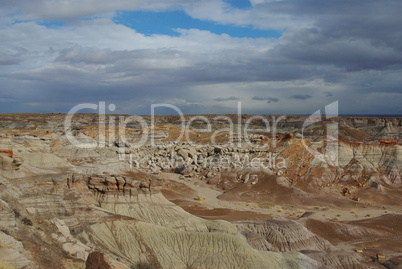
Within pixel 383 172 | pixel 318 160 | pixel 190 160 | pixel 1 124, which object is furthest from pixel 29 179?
pixel 1 124

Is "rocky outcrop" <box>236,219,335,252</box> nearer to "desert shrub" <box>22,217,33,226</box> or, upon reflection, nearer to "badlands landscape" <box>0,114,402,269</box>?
"badlands landscape" <box>0,114,402,269</box>

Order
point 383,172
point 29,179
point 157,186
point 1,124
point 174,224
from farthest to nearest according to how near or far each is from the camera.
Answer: point 1,124
point 383,172
point 157,186
point 174,224
point 29,179

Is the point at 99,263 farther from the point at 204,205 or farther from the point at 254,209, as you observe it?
the point at 254,209

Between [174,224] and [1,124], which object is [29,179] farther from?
[1,124]

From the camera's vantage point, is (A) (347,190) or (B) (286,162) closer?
(A) (347,190)

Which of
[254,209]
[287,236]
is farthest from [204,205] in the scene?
[287,236]

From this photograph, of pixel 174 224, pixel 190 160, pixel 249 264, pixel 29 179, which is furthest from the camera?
pixel 190 160

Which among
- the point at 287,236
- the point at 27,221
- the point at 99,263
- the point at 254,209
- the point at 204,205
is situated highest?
the point at 27,221

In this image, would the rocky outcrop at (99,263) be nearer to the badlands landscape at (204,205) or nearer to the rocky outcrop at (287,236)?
the badlands landscape at (204,205)
